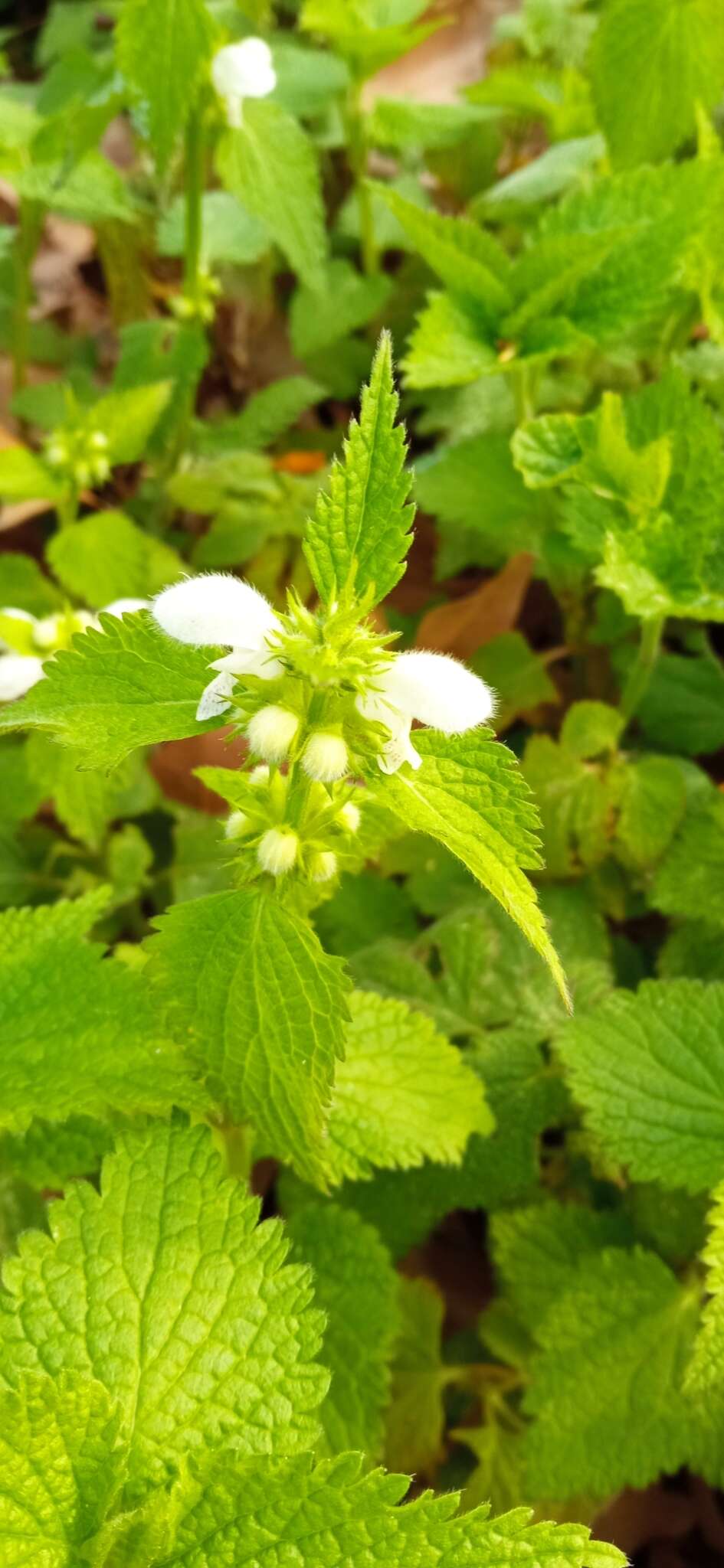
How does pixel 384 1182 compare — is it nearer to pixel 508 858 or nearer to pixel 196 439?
pixel 508 858

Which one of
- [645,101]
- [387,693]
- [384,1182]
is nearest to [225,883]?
[384,1182]

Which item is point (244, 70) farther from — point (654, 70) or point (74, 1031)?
point (74, 1031)

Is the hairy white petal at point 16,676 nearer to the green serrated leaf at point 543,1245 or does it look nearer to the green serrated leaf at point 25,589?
the green serrated leaf at point 25,589

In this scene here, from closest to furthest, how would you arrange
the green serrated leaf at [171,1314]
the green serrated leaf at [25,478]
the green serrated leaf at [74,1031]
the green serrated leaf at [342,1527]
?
the green serrated leaf at [342,1527] < the green serrated leaf at [171,1314] < the green serrated leaf at [74,1031] < the green serrated leaf at [25,478]

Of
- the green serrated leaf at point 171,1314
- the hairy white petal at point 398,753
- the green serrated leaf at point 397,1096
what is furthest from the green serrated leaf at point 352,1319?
the hairy white petal at point 398,753

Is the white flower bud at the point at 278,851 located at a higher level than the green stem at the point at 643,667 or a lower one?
lower

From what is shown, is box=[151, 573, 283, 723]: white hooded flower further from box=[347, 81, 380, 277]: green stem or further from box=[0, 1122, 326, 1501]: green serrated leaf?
box=[347, 81, 380, 277]: green stem

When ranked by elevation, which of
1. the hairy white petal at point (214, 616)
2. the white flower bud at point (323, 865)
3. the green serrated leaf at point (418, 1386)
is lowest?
the green serrated leaf at point (418, 1386)
